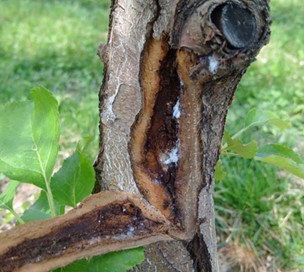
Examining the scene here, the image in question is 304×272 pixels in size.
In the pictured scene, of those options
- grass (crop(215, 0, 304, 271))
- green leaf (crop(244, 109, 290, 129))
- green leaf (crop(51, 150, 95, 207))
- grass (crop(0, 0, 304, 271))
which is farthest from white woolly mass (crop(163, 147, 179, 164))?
grass (crop(215, 0, 304, 271))

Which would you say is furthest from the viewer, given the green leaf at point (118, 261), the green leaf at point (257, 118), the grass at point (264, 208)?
the grass at point (264, 208)

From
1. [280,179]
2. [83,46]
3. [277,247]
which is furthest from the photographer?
[83,46]

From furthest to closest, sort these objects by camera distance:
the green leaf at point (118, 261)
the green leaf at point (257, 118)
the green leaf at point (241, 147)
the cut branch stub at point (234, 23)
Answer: the green leaf at point (257, 118)
the green leaf at point (241, 147)
the green leaf at point (118, 261)
the cut branch stub at point (234, 23)

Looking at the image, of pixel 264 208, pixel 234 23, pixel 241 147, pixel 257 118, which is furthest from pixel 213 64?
pixel 264 208

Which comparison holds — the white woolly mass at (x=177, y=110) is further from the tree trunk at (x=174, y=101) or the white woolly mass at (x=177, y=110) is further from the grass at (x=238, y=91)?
the grass at (x=238, y=91)

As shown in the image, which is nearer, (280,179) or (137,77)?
(137,77)

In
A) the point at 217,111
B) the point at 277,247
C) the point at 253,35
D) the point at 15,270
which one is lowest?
the point at 277,247

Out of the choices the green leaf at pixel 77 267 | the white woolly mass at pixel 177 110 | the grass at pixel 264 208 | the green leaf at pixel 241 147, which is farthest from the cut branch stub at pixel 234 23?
the grass at pixel 264 208

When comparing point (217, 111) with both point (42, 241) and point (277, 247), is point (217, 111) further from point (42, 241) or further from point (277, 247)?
point (277, 247)

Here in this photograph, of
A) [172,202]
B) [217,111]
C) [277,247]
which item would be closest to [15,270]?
[172,202]
